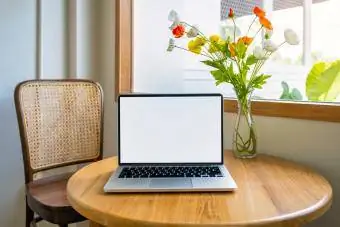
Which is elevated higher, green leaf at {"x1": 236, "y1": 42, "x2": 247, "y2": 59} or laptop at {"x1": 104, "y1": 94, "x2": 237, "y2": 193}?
green leaf at {"x1": 236, "y1": 42, "x2": 247, "y2": 59}

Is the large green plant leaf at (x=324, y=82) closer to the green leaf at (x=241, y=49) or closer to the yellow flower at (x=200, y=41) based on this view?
the green leaf at (x=241, y=49)

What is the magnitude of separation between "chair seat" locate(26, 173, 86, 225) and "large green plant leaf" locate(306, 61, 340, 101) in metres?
0.99

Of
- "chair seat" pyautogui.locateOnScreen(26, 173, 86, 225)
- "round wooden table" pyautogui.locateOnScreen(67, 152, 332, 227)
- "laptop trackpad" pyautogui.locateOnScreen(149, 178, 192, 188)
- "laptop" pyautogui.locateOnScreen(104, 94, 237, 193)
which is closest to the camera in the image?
"round wooden table" pyautogui.locateOnScreen(67, 152, 332, 227)

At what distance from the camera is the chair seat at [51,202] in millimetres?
1218

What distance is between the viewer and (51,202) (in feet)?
4.12

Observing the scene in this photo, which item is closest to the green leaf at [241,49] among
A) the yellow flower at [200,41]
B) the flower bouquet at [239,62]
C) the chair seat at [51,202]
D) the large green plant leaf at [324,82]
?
the flower bouquet at [239,62]

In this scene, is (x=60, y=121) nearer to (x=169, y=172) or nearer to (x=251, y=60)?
(x=169, y=172)

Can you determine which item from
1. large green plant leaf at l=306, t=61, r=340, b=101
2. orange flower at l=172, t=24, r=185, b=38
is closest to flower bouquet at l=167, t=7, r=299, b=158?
orange flower at l=172, t=24, r=185, b=38

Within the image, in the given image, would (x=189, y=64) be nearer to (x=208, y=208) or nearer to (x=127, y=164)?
(x=127, y=164)

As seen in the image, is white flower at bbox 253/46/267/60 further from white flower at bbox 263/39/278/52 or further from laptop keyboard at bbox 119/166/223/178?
laptop keyboard at bbox 119/166/223/178

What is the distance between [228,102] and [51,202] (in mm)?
802

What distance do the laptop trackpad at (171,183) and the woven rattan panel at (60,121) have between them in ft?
2.77

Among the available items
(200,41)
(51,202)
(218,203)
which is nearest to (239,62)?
(200,41)

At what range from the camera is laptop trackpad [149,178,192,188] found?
0.83 metres
